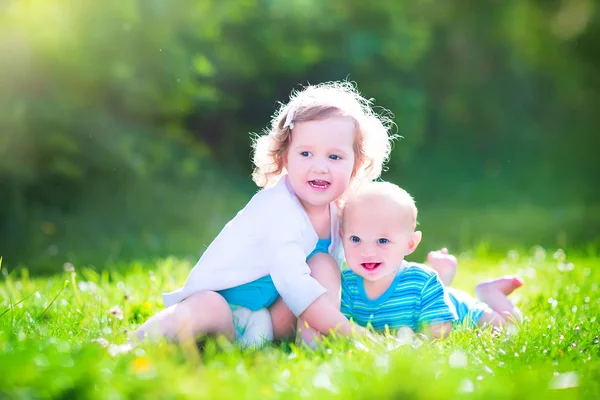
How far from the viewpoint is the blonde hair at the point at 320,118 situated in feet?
10.1

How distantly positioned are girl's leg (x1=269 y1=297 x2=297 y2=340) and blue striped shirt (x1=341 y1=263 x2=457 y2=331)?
0.89 feet

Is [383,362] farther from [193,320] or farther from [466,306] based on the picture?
[466,306]

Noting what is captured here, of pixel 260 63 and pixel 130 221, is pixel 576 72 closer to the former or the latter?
pixel 260 63

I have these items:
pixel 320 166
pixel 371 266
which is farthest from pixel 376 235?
pixel 320 166

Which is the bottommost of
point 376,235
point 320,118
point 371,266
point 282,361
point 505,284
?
point 282,361

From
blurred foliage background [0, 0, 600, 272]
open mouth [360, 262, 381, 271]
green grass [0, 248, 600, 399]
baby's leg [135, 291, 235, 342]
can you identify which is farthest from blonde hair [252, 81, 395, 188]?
blurred foliage background [0, 0, 600, 272]

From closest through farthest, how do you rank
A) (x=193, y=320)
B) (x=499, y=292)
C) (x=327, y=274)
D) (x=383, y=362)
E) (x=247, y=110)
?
(x=383, y=362) → (x=193, y=320) → (x=327, y=274) → (x=499, y=292) → (x=247, y=110)

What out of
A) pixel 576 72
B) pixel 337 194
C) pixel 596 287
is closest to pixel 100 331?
pixel 337 194

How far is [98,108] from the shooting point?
22.4 feet

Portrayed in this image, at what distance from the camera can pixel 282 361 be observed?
2279mm

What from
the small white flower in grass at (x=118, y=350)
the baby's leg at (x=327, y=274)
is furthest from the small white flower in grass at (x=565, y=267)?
the small white flower in grass at (x=118, y=350)

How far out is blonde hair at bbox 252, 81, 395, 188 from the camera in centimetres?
308

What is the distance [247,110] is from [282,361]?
273 inches

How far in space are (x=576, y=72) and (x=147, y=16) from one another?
8.53m
